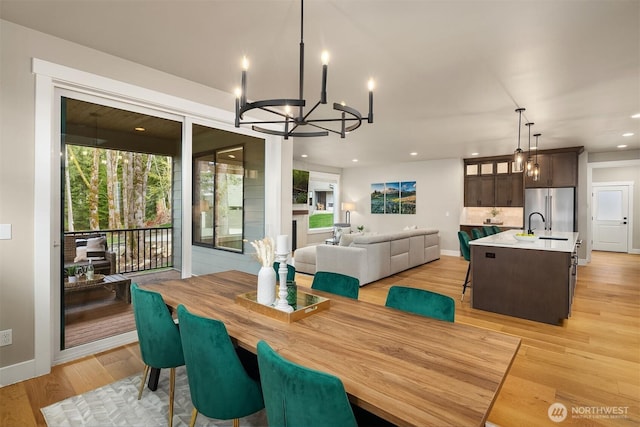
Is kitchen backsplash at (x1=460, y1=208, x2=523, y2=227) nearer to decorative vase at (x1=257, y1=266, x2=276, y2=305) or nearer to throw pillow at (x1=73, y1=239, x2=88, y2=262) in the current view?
decorative vase at (x1=257, y1=266, x2=276, y2=305)

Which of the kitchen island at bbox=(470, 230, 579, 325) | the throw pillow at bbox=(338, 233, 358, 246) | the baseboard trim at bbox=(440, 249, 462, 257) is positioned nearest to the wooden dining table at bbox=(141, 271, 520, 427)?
the kitchen island at bbox=(470, 230, 579, 325)

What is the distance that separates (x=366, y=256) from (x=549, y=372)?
2843 mm

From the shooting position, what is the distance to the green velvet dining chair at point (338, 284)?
227 cm

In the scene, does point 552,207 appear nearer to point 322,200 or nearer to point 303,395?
point 322,200

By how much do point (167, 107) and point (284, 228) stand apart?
6.82 ft

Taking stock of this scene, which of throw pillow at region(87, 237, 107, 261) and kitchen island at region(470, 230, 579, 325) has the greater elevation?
throw pillow at region(87, 237, 107, 261)

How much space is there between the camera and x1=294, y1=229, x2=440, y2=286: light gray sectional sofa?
506cm

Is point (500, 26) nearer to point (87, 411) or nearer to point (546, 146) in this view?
point (87, 411)

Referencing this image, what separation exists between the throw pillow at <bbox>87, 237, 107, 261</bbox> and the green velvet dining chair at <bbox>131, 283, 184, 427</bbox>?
1699 mm

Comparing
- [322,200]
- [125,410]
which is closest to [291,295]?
[125,410]

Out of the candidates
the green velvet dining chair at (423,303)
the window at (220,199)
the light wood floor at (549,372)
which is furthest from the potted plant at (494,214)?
the green velvet dining chair at (423,303)

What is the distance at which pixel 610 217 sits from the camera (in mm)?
8602

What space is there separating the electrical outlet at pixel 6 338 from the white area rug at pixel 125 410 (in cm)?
65

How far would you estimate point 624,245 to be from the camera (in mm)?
8398
